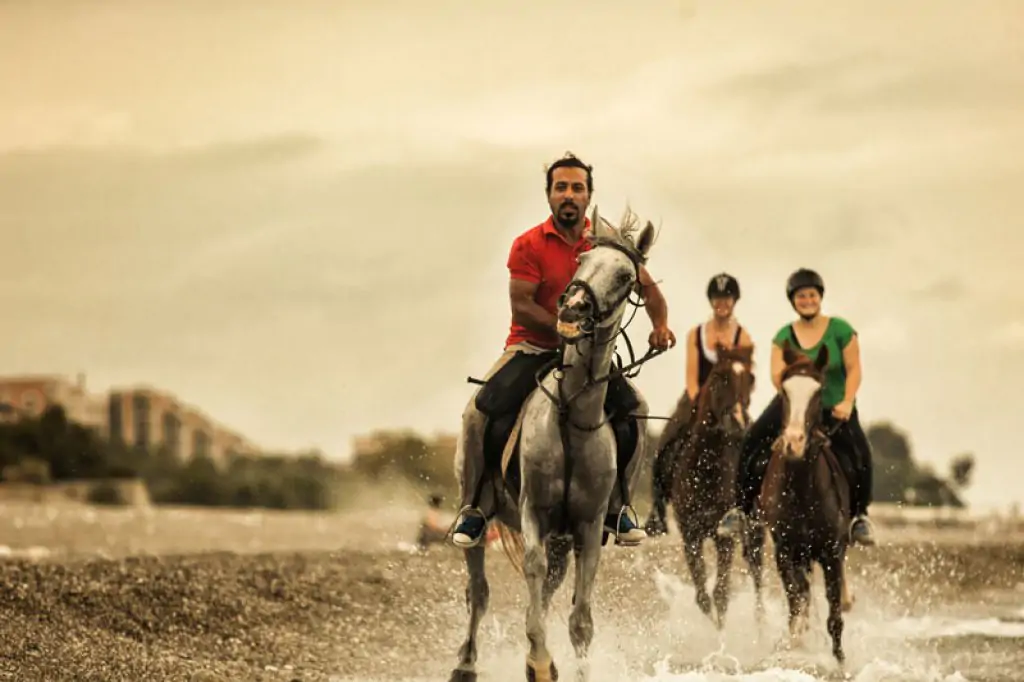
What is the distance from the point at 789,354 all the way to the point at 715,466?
227 centimetres

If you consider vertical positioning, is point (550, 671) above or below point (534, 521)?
below

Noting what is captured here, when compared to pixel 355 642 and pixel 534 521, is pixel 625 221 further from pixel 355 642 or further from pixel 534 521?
pixel 355 642

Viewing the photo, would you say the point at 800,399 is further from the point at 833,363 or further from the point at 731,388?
the point at 731,388

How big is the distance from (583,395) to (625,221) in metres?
1.19

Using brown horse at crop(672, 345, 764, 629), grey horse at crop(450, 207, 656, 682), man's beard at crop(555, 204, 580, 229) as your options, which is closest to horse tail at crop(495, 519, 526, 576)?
grey horse at crop(450, 207, 656, 682)

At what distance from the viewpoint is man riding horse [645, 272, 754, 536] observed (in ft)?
67.2

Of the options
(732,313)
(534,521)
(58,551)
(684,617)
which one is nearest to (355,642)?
(684,617)

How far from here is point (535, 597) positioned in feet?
45.8

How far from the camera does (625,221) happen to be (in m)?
14.1

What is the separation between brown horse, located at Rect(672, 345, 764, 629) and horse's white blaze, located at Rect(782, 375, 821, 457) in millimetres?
2071

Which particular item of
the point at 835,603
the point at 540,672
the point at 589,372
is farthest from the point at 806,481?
the point at 540,672

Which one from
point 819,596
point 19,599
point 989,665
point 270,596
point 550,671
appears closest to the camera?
point 550,671

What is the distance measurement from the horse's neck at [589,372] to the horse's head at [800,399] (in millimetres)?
3986

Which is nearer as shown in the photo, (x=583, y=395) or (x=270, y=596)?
(x=583, y=395)
